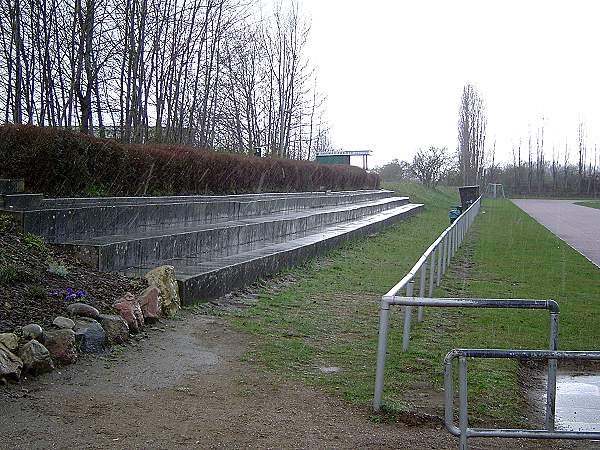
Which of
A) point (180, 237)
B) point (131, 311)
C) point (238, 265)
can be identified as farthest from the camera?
point (180, 237)

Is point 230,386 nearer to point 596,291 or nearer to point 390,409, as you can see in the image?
point 390,409

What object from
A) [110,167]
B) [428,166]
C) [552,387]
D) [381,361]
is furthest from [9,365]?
[428,166]

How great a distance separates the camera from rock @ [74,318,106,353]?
6340 millimetres

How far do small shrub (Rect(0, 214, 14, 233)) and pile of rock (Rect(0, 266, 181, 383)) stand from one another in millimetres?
1799

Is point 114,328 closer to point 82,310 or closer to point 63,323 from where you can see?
point 82,310

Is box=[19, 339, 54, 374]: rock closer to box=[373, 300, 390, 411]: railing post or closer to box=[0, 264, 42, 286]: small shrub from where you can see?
box=[0, 264, 42, 286]: small shrub

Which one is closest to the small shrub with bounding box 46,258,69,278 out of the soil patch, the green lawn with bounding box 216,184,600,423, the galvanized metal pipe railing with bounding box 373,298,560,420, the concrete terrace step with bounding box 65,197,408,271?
the soil patch

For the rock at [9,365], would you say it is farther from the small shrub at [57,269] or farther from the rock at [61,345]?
the small shrub at [57,269]

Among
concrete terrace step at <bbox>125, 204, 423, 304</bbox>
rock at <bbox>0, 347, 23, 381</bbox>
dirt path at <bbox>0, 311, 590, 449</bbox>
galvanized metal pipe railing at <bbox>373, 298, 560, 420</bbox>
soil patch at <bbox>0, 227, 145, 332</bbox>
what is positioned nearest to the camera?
dirt path at <bbox>0, 311, 590, 449</bbox>

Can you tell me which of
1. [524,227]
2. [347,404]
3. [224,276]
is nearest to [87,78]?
[224,276]

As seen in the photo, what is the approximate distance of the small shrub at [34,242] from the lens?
8.21m

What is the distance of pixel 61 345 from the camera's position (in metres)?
6.04

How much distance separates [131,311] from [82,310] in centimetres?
58

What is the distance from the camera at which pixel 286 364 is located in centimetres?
665
